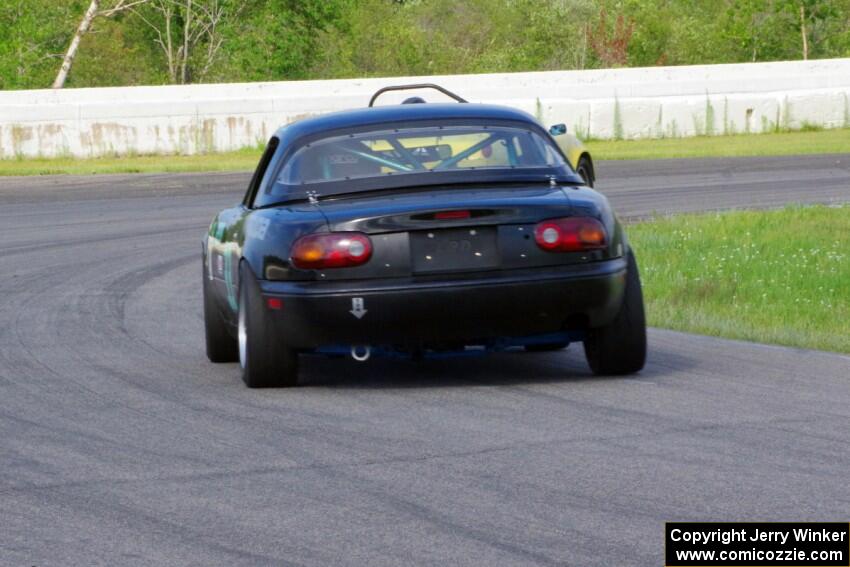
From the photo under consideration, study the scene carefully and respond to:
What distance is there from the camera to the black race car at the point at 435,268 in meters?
7.27

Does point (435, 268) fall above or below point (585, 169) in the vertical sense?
above

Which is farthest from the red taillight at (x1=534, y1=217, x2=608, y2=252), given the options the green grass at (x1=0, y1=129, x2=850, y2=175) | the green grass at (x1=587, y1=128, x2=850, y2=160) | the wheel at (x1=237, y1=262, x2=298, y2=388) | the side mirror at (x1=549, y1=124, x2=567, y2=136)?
the green grass at (x1=0, y1=129, x2=850, y2=175)

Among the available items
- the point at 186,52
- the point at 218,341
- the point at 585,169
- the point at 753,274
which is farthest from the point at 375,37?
the point at 218,341

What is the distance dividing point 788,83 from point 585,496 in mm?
33897

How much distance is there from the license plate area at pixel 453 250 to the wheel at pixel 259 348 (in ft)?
2.54

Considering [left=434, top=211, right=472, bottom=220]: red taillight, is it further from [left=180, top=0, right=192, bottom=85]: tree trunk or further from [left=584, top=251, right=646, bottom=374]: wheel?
[left=180, top=0, right=192, bottom=85]: tree trunk

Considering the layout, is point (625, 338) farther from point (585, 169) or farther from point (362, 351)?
point (585, 169)

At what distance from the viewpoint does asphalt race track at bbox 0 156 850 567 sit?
16.2 feet

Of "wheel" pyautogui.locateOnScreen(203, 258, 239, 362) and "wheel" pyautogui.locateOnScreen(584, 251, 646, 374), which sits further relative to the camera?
"wheel" pyautogui.locateOnScreen(203, 258, 239, 362)

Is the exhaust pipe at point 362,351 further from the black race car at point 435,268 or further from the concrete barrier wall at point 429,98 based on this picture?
the concrete barrier wall at point 429,98

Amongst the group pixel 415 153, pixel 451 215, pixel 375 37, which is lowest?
pixel 375 37

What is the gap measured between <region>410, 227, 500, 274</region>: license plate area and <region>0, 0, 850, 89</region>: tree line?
135ft

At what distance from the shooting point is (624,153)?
3133 cm

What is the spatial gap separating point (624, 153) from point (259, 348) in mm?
24265
